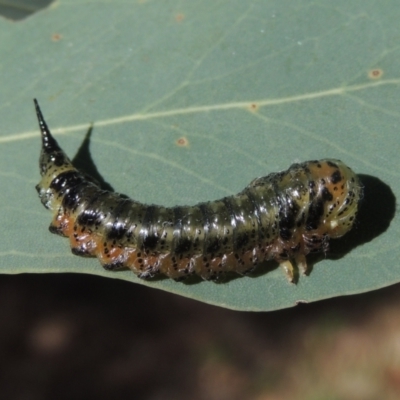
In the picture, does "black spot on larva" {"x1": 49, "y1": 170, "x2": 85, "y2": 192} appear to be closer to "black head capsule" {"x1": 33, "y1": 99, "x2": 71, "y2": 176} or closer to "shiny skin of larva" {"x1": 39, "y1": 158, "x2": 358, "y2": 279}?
"black head capsule" {"x1": 33, "y1": 99, "x2": 71, "y2": 176}

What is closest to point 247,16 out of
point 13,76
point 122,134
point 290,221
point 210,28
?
point 210,28

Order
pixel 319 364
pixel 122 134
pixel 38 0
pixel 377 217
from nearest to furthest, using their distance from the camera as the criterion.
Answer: pixel 377 217 < pixel 122 134 < pixel 38 0 < pixel 319 364

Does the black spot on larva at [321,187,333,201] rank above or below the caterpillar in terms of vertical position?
above

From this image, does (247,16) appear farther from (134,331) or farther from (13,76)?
(134,331)

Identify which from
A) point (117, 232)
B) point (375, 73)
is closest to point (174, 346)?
point (117, 232)

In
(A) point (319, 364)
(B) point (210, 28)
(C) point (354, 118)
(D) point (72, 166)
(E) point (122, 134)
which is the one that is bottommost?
(A) point (319, 364)

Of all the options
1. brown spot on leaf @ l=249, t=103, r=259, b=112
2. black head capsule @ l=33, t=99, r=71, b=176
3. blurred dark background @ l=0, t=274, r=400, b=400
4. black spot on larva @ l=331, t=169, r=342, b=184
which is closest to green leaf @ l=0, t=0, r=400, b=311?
brown spot on leaf @ l=249, t=103, r=259, b=112
